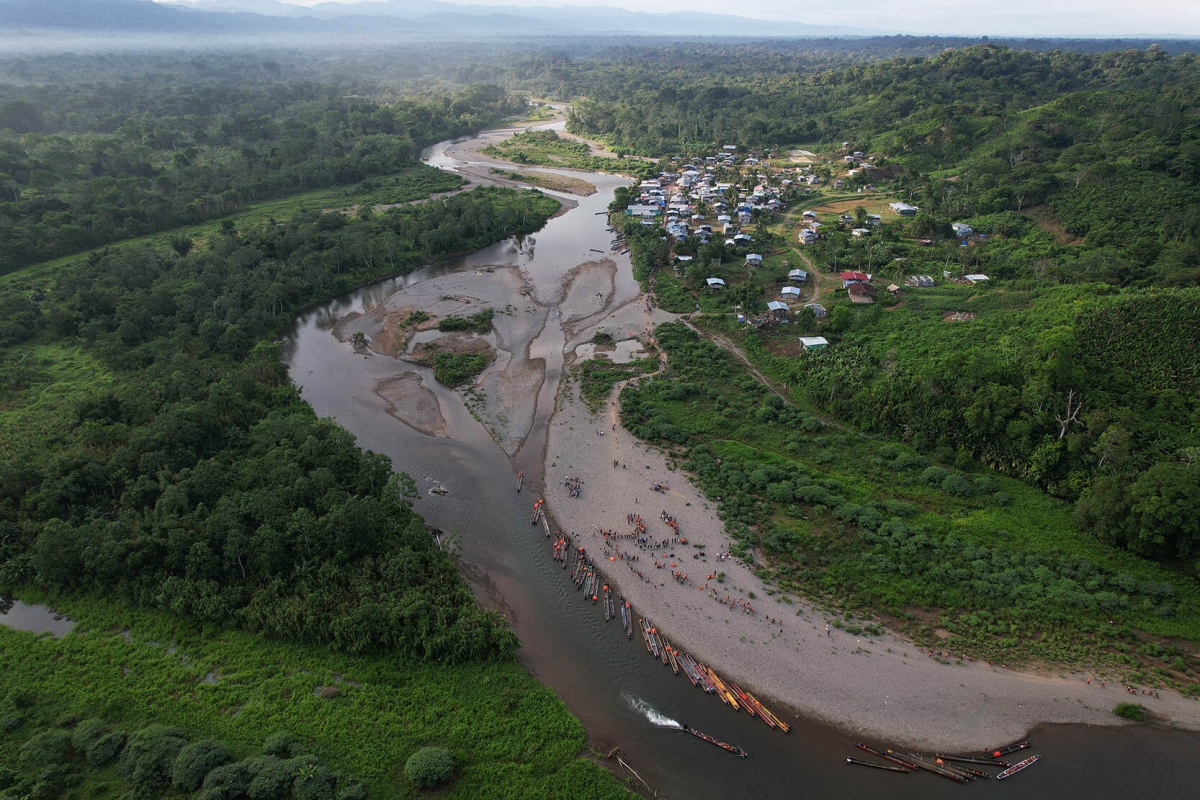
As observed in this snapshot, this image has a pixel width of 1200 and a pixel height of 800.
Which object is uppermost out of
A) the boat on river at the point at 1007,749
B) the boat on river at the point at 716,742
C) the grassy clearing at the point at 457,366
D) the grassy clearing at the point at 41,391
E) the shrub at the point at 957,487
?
the shrub at the point at 957,487

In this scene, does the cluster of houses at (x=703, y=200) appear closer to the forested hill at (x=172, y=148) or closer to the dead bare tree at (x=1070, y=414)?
the dead bare tree at (x=1070, y=414)

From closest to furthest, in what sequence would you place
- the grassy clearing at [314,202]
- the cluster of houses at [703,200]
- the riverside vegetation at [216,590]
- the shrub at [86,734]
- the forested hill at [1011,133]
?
the shrub at [86,734], the riverside vegetation at [216,590], the forested hill at [1011,133], the grassy clearing at [314,202], the cluster of houses at [703,200]

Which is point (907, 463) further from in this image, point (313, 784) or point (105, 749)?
point (105, 749)

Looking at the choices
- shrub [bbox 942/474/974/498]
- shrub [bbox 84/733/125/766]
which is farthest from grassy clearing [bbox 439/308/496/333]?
shrub [bbox 942/474/974/498]

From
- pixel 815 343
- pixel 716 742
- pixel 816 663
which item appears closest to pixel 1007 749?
pixel 816 663

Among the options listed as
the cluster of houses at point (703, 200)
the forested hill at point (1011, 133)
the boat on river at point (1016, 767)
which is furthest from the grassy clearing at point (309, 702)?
the cluster of houses at point (703, 200)

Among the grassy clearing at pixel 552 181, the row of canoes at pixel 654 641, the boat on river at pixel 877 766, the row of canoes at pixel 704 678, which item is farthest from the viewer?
the grassy clearing at pixel 552 181

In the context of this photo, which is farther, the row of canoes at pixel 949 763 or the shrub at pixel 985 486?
the shrub at pixel 985 486
